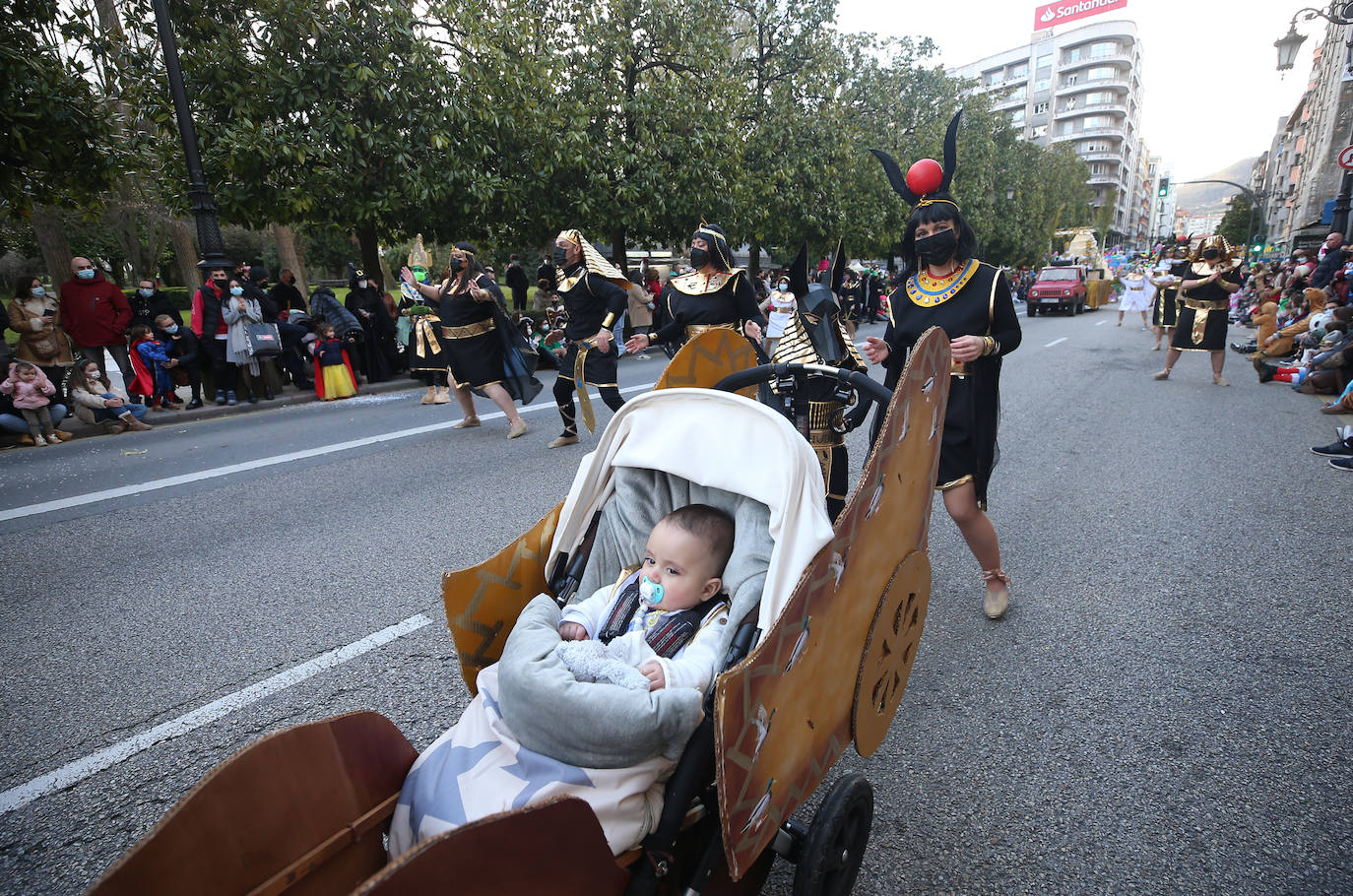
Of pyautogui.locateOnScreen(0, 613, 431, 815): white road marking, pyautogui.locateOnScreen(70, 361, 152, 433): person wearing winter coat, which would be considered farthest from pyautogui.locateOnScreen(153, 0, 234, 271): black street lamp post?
pyautogui.locateOnScreen(0, 613, 431, 815): white road marking

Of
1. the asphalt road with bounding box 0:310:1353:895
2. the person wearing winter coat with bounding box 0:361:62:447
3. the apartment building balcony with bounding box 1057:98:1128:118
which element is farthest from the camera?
the apartment building balcony with bounding box 1057:98:1128:118

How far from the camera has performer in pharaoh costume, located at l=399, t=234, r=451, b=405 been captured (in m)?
8.06

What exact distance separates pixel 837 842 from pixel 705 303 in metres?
3.88

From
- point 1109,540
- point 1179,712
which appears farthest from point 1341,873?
point 1109,540

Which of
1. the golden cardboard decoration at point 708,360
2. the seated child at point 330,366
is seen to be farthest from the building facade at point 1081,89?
the golden cardboard decoration at point 708,360

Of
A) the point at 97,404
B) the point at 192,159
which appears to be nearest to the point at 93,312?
the point at 97,404

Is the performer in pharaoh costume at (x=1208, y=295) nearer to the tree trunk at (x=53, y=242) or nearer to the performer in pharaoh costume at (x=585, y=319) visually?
the performer in pharaoh costume at (x=585, y=319)

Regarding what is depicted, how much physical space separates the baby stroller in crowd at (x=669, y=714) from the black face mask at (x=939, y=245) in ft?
3.25

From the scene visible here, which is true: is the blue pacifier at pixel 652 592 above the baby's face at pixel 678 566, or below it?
below

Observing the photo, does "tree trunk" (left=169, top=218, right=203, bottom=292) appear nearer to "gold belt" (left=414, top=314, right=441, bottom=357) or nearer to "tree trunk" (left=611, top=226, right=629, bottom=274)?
"tree trunk" (left=611, top=226, right=629, bottom=274)

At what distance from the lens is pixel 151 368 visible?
9211 millimetres

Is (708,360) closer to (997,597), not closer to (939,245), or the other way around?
(939,245)

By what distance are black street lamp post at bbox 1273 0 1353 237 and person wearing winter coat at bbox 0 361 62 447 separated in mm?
17130

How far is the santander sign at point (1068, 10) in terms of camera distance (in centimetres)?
8981
